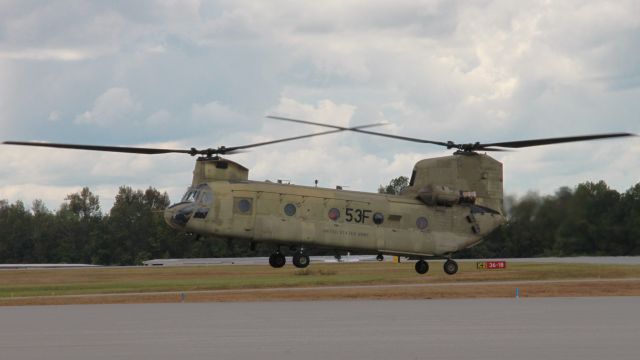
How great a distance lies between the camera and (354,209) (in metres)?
52.9

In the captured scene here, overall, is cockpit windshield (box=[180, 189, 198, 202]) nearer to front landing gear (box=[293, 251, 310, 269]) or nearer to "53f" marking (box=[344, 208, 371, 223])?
front landing gear (box=[293, 251, 310, 269])

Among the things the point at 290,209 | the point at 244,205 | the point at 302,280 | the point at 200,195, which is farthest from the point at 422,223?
the point at 302,280

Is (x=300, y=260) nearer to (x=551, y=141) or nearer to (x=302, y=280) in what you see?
(x=551, y=141)

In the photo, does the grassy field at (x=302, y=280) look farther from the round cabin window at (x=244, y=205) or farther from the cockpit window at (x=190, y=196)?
the round cabin window at (x=244, y=205)

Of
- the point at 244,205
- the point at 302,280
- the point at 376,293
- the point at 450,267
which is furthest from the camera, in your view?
the point at 302,280

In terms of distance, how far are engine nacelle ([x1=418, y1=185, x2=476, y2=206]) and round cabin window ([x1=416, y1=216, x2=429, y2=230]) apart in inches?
38.6

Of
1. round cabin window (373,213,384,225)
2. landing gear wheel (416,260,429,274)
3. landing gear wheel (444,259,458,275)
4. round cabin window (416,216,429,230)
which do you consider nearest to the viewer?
round cabin window (373,213,384,225)

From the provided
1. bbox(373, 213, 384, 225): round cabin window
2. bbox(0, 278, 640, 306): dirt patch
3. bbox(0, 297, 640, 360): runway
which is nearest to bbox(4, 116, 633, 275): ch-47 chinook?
bbox(373, 213, 384, 225): round cabin window

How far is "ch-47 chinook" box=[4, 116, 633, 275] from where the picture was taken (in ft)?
166

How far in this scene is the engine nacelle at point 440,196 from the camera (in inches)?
2173

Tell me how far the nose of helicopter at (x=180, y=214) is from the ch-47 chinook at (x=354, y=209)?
5 centimetres

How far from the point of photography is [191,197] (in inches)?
1999

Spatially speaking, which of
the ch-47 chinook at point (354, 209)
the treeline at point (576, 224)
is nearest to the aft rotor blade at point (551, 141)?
the ch-47 chinook at point (354, 209)

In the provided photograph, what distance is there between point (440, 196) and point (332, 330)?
9231 mm
